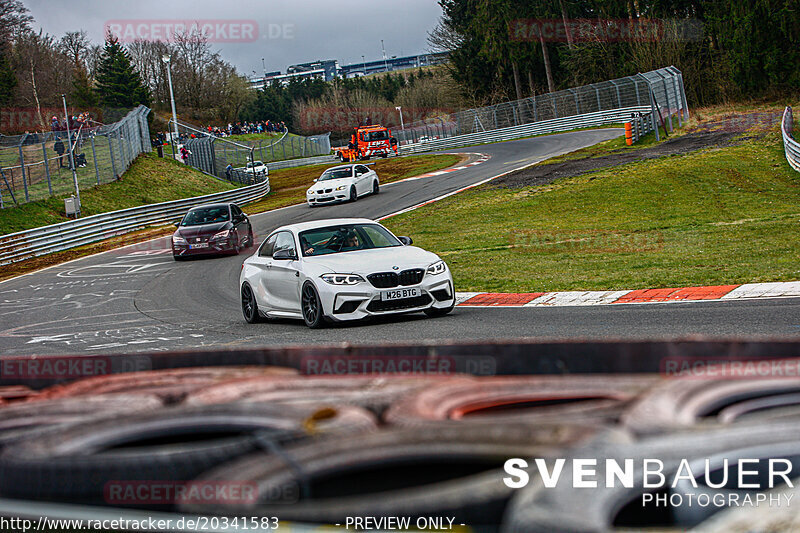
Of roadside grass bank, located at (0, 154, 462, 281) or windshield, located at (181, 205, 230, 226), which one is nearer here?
windshield, located at (181, 205, 230, 226)

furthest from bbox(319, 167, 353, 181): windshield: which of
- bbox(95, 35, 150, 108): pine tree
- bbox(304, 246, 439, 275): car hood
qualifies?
bbox(95, 35, 150, 108): pine tree

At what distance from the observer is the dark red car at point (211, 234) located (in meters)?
24.1

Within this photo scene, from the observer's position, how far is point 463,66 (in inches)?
3332

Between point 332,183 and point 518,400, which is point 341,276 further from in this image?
point 332,183

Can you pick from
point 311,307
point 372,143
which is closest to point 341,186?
point 311,307

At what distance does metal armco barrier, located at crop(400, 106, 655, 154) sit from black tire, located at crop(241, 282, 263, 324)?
45766 millimetres

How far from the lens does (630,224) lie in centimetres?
2166

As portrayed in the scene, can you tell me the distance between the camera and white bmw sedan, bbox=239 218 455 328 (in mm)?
11141

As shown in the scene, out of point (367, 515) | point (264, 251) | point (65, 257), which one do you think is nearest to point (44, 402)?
point (367, 515)

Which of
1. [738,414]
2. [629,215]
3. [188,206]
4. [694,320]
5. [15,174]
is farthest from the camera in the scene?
[188,206]

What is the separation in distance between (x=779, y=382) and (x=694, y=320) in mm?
7050

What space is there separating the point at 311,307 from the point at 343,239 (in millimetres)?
1334

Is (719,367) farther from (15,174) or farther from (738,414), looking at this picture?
(15,174)

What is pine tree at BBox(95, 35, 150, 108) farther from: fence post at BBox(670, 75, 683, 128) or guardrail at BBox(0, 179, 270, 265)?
fence post at BBox(670, 75, 683, 128)
